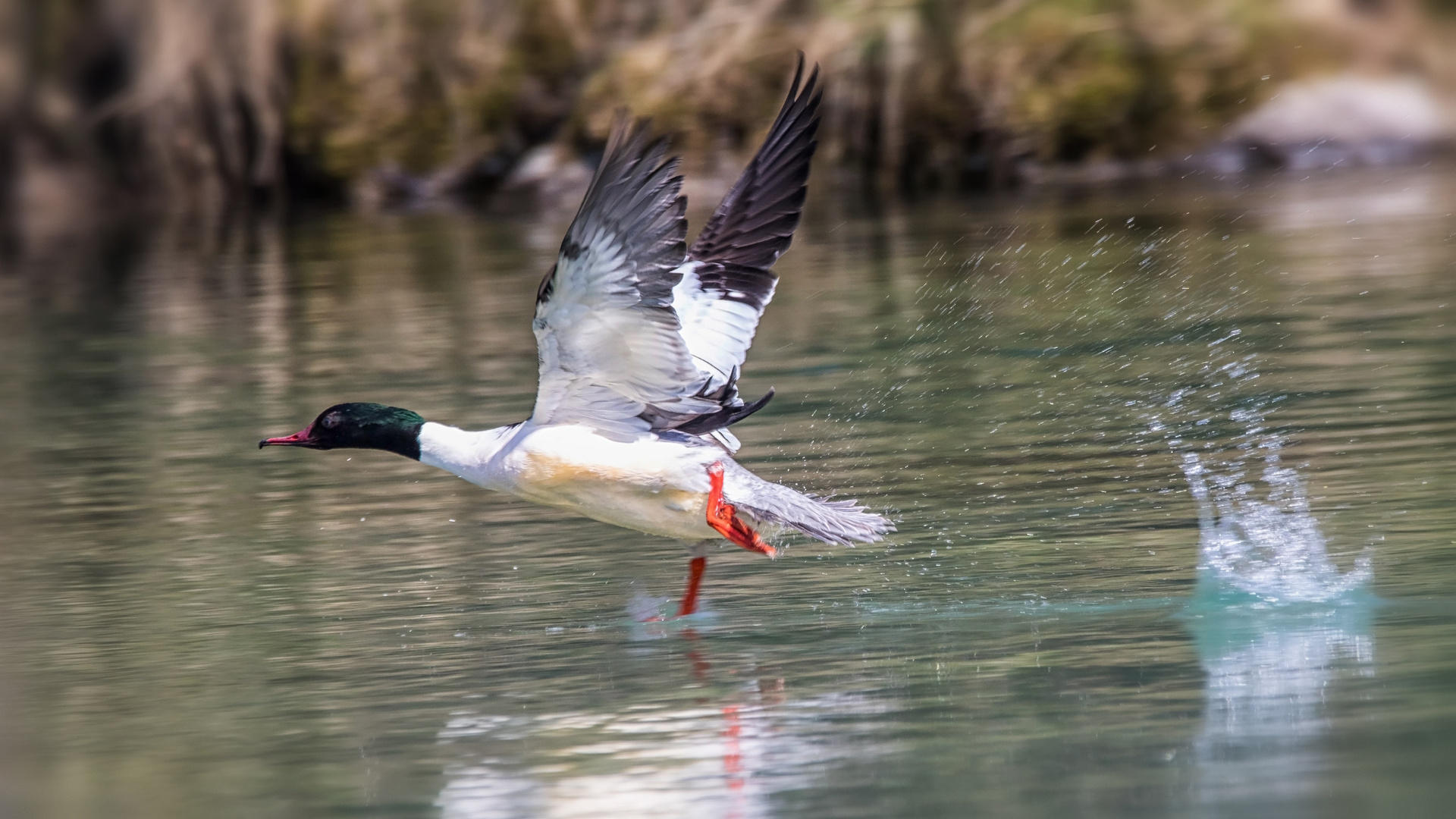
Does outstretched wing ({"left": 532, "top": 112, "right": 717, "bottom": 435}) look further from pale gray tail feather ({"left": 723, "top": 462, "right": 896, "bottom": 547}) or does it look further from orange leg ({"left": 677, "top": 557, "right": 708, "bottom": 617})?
orange leg ({"left": 677, "top": 557, "right": 708, "bottom": 617})

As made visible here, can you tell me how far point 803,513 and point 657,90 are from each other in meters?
23.1

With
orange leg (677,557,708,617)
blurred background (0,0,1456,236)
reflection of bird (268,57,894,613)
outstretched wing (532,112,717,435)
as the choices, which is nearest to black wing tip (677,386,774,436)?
reflection of bird (268,57,894,613)

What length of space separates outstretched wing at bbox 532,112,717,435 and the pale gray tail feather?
449 millimetres

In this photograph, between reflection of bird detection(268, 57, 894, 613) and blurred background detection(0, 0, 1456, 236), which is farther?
blurred background detection(0, 0, 1456, 236)

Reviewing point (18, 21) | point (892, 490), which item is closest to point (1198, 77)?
point (18, 21)

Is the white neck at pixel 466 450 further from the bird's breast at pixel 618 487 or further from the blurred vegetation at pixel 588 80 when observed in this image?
the blurred vegetation at pixel 588 80

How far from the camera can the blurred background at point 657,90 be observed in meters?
28.3

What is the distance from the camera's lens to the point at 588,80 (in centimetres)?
3291

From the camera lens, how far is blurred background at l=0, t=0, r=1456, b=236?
28.3 m

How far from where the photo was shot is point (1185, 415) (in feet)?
38.0

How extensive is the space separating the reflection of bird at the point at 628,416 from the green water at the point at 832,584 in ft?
1.12

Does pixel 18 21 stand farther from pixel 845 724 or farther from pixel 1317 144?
pixel 845 724

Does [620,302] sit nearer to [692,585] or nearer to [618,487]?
[618,487]

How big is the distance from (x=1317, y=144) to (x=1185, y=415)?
17.4 m
